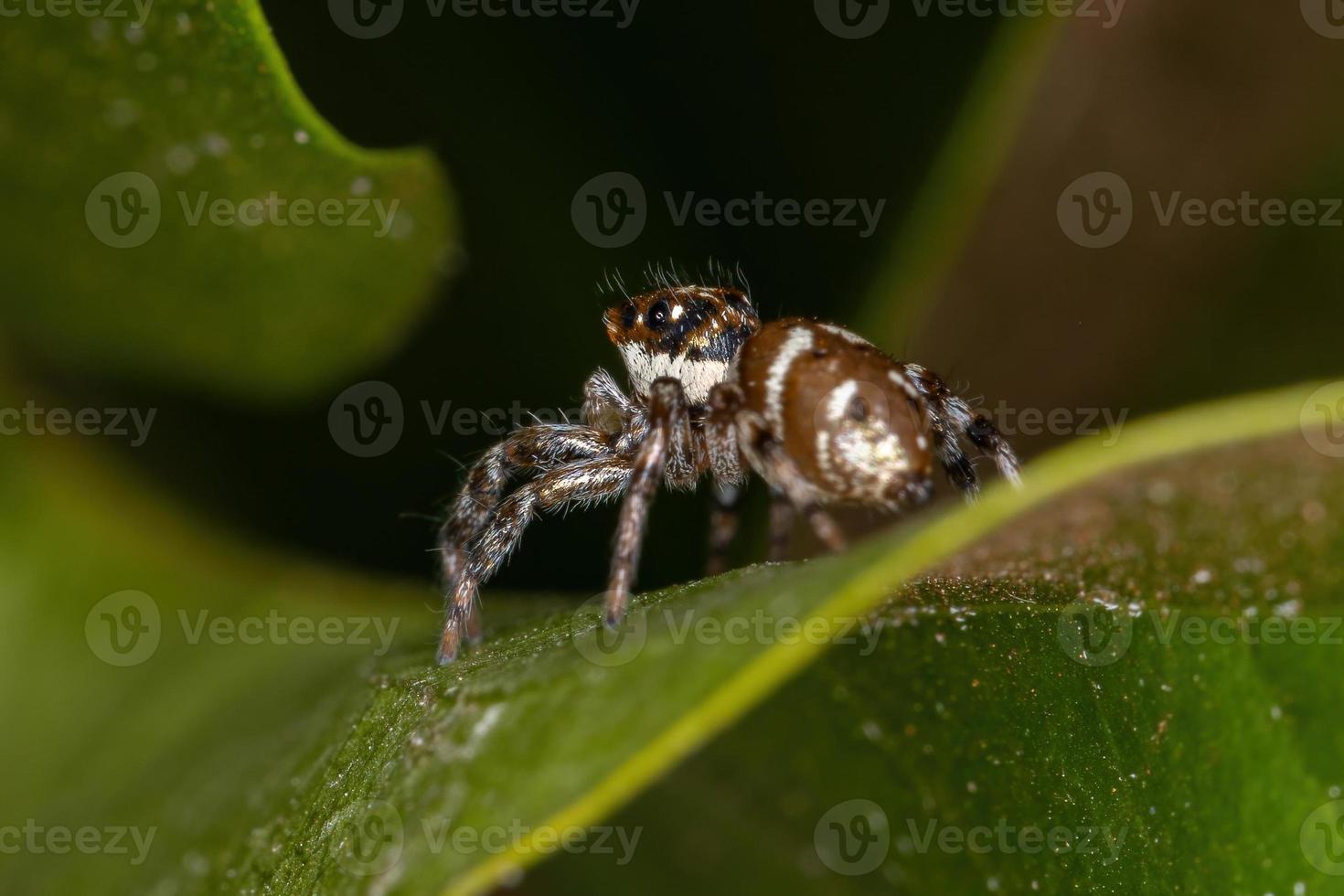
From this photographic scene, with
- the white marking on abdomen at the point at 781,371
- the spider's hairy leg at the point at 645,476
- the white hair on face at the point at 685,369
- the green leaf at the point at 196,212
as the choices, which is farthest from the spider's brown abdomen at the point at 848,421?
the green leaf at the point at 196,212

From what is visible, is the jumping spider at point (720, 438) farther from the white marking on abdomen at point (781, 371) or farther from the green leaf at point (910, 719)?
the green leaf at point (910, 719)

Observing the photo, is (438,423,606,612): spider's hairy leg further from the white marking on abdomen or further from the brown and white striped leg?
the white marking on abdomen

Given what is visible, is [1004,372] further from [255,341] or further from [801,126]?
[255,341]

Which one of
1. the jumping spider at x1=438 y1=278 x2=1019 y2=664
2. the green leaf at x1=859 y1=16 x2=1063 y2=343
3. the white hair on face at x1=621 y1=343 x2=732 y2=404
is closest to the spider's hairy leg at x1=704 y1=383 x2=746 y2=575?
the jumping spider at x1=438 y1=278 x2=1019 y2=664

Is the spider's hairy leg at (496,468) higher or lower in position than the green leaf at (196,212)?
lower

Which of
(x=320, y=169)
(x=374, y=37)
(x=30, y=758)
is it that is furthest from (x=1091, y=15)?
(x=30, y=758)

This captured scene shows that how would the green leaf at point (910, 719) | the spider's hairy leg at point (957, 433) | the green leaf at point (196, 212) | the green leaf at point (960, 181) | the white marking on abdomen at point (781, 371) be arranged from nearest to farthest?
the green leaf at point (910, 719) → the green leaf at point (196, 212) → the white marking on abdomen at point (781, 371) → the green leaf at point (960, 181) → the spider's hairy leg at point (957, 433)
